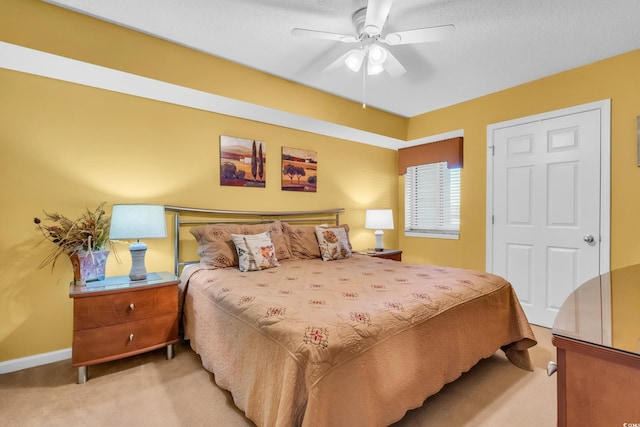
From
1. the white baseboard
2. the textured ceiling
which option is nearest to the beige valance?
the textured ceiling

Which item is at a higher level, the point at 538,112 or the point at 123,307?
the point at 538,112

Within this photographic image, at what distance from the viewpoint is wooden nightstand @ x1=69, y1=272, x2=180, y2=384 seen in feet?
6.26

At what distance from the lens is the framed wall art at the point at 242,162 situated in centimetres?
300

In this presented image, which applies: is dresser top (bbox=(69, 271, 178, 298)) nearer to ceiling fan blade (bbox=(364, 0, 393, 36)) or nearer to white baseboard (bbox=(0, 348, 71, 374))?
white baseboard (bbox=(0, 348, 71, 374))

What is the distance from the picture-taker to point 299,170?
3568mm

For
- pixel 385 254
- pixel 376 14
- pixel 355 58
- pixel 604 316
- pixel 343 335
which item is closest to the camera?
pixel 604 316

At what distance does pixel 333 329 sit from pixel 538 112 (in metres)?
3.26

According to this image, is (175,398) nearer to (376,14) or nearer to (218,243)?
(218,243)

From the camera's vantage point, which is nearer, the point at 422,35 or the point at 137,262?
the point at 422,35

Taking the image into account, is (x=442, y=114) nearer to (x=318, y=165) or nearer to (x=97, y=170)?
(x=318, y=165)

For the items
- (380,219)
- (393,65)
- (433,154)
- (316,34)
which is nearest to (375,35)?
(393,65)

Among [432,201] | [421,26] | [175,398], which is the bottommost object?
[175,398]

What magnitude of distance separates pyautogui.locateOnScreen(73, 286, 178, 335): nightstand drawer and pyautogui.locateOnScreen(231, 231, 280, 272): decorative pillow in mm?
558

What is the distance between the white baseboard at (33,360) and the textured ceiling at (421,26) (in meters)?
2.51
